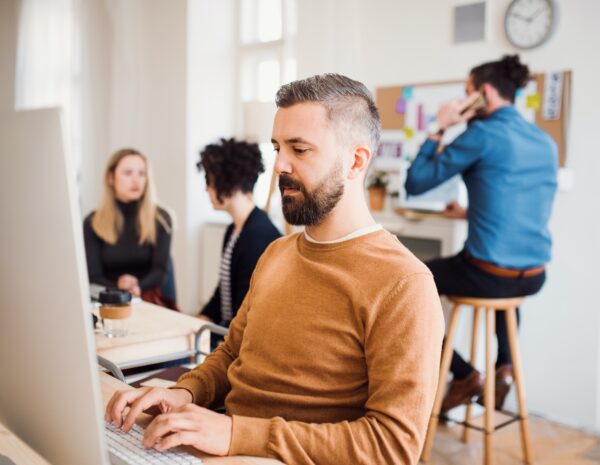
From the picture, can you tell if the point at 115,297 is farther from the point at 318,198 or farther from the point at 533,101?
the point at 533,101

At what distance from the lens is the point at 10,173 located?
632mm

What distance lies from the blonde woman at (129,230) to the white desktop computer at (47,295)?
2.61 m

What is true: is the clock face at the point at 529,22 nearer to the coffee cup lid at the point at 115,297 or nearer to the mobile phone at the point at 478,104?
the mobile phone at the point at 478,104

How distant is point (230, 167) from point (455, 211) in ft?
3.74

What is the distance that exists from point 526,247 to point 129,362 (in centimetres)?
159

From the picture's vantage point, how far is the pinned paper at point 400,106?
3743 mm

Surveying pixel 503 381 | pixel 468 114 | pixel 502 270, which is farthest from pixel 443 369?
pixel 468 114

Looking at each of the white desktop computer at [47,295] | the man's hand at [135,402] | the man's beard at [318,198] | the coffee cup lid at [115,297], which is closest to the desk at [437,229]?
the coffee cup lid at [115,297]

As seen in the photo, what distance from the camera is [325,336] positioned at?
113 centimetres

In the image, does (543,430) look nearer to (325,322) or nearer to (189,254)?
(325,322)

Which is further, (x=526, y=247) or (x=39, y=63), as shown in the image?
(x=39, y=63)

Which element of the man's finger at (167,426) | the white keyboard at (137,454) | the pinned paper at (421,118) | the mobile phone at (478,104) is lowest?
the white keyboard at (137,454)

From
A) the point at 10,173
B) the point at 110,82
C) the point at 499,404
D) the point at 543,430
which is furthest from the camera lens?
the point at 110,82

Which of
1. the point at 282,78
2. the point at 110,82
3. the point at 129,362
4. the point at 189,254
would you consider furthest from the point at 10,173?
the point at 110,82
